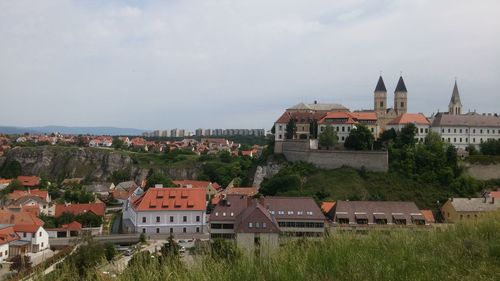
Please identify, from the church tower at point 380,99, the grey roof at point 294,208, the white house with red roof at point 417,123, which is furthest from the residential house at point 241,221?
the church tower at point 380,99

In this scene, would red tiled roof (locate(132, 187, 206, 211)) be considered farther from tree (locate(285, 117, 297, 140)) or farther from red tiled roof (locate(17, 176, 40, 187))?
red tiled roof (locate(17, 176, 40, 187))

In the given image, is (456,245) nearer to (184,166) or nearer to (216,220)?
(216,220)

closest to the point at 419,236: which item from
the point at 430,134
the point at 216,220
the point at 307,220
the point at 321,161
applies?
the point at 307,220

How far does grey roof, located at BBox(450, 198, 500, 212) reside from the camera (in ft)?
97.7

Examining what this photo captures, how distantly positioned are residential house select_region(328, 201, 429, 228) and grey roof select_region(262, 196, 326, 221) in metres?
1.18

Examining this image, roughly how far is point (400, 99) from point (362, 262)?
158 ft

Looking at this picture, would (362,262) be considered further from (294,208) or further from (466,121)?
Result: (466,121)

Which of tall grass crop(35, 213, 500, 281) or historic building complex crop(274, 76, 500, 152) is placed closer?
tall grass crop(35, 213, 500, 281)

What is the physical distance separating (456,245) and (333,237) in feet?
6.50

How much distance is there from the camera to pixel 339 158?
40.3 m

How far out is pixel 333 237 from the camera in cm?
829

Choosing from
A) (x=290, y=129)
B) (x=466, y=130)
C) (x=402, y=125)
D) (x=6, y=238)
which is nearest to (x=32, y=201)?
(x=6, y=238)

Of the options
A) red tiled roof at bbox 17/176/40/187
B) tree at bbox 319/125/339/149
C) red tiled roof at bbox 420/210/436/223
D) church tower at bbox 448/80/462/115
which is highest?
church tower at bbox 448/80/462/115

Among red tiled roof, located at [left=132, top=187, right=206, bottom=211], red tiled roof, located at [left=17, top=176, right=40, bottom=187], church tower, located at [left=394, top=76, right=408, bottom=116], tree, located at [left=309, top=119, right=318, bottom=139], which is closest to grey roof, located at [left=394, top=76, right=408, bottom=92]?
church tower, located at [left=394, top=76, right=408, bottom=116]
